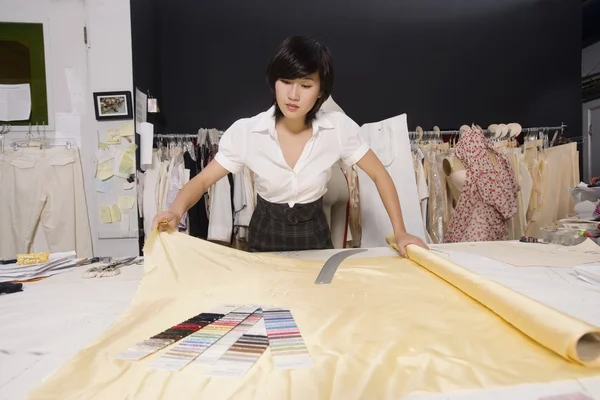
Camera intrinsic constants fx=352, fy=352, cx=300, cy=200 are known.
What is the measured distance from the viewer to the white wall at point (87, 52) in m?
2.53

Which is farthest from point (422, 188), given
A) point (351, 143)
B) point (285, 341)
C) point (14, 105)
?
point (14, 105)

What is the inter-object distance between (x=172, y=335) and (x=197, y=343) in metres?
0.06

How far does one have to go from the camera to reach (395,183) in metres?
2.36

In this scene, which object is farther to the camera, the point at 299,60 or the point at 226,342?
the point at 299,60

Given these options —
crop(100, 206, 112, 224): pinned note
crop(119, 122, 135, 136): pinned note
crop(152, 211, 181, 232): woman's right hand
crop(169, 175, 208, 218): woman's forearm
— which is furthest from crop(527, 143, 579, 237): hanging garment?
crop(100, 206, 112, 224): pinned note

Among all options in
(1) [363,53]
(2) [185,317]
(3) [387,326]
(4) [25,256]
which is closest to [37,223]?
(4) [25,256]

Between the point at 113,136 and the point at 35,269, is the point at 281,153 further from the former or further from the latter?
the point at 113,136

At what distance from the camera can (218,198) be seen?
259cm

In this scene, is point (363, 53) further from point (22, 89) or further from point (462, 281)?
point (462, 281)

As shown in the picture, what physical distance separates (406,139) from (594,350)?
79.7 inches

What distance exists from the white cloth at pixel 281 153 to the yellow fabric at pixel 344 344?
0.58m

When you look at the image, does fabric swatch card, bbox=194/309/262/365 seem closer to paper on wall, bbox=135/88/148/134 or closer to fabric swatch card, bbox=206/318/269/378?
fabric swatch card, bbox=206/318/269/378

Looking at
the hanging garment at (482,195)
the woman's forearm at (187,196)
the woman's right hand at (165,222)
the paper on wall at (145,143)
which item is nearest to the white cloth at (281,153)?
the woman's forearm at (187,196)

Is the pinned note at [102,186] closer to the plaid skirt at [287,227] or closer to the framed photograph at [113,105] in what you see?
the framed photograph at [113,105]
